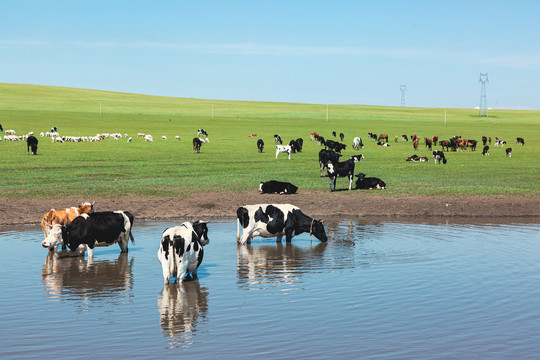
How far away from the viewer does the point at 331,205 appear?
3019cm

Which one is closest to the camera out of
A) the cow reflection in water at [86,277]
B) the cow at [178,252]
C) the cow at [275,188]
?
the cow reflection in water at [86,277]

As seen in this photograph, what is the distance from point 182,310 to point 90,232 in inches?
256

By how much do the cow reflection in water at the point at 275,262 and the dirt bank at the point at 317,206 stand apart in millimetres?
8134

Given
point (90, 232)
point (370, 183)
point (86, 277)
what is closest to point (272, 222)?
point (90, 232)

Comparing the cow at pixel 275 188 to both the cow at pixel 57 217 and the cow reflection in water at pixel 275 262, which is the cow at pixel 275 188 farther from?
the cow at pixel 57 217

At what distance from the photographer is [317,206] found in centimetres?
2998

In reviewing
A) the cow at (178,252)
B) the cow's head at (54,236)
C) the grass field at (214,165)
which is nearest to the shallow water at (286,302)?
the cow at (178,252)

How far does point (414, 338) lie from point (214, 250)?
9.91 metres

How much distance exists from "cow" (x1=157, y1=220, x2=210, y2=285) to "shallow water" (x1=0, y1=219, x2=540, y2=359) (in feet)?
1.15

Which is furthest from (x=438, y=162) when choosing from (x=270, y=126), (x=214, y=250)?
(x=270, y=126)

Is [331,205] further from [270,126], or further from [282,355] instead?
[270,126]

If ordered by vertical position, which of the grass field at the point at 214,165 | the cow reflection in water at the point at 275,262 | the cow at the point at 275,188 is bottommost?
the cow reflection in water at the point at 275,262

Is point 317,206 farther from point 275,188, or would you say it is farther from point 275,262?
point 275,262

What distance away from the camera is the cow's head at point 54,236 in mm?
18406
